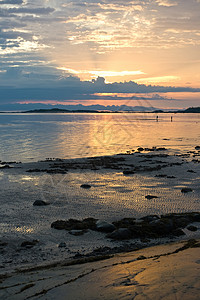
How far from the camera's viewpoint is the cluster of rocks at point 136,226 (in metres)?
15.8

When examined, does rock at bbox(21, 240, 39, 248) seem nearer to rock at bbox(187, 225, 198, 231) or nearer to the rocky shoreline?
the rocky shoreline

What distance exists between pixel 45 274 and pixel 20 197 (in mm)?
13803

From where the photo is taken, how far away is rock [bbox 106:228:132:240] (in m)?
15.5

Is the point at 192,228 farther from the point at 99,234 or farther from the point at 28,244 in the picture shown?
the point at 28,244

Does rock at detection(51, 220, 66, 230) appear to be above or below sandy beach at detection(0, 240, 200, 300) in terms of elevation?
below

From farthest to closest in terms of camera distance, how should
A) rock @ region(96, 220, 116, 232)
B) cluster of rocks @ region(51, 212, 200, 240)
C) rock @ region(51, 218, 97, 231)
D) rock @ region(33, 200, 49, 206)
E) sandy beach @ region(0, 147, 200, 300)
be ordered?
rock @ region(33, 200, 49, 206) < rock @ region(51, 218, 97, 231) < rock @ region(96, 220, 116, 232) < cluster of rocks @ region(51, 212, 200, 240) < sandy beach @ region(0, 147, 200, 300)

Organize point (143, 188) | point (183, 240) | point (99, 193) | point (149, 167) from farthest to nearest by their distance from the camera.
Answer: point (149, 167) < point (143, 188) < point (99, 193) < point (183, 240)

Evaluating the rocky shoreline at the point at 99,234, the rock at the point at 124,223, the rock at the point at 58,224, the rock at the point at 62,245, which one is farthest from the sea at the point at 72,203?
the rock at the point at 124,223

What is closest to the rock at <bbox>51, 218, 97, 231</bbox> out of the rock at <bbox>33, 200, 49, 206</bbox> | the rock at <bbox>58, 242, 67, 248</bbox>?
the rock at <bbox>58, 242, 67, 248</bbox>

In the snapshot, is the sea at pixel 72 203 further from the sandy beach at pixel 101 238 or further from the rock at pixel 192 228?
the rock at pixel 192 228

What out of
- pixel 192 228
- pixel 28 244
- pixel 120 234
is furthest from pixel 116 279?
pixel 192 228

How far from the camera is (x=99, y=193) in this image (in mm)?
25594

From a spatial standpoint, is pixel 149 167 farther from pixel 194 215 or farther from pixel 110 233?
pixel 110 233

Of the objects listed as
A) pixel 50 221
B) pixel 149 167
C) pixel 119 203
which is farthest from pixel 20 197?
pixel 149 167
